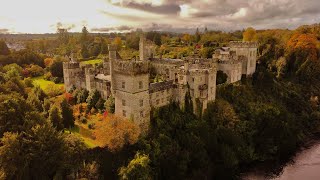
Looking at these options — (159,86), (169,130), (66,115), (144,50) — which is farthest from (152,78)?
(66,115)

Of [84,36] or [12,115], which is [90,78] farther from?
[84,36]

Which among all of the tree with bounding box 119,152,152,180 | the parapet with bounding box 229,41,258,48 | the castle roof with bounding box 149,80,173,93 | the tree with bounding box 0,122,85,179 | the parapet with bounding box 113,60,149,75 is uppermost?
the parapet with bounding box 229,41,258,48

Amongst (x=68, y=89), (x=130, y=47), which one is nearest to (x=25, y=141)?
(x=68, y=89)

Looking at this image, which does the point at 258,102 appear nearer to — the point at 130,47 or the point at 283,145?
the point at 283,145

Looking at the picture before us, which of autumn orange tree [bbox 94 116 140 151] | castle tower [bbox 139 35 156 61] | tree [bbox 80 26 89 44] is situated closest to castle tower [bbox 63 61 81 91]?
castle tower [bbox 139 35 156 61]

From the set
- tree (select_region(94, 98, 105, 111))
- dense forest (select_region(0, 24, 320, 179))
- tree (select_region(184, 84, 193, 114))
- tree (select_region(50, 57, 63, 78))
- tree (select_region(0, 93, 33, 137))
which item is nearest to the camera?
dense forest (select_region(0, 24, 320, 179))

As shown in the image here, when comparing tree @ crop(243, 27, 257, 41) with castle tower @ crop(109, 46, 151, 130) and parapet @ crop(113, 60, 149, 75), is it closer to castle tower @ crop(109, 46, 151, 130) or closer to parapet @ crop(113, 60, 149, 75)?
castle tower @ crop(109, 46, 151, 130)

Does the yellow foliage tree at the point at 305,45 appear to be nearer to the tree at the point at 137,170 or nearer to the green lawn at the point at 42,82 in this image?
the tree at the point at 137,170
